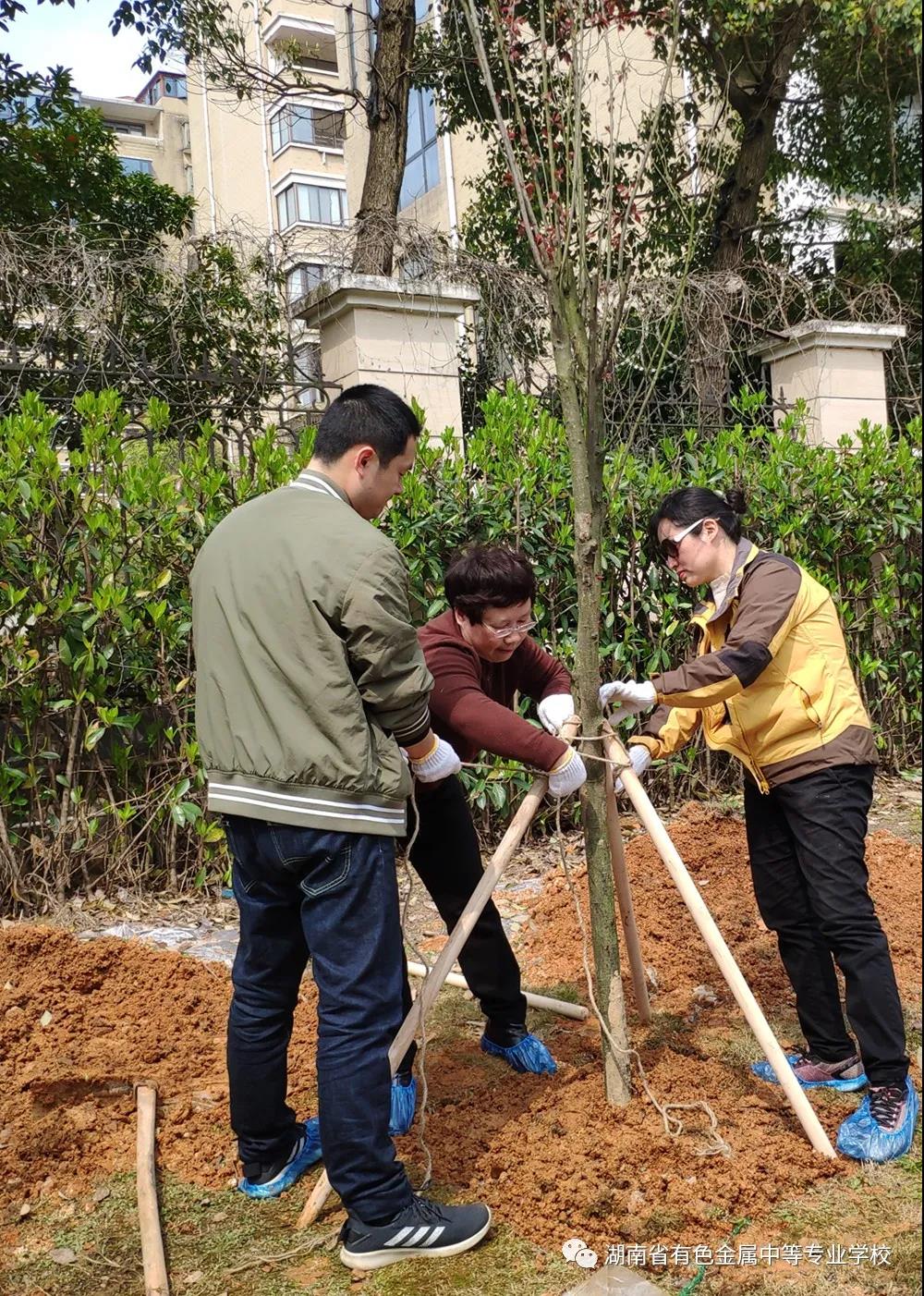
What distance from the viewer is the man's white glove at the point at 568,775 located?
2977 millimetres

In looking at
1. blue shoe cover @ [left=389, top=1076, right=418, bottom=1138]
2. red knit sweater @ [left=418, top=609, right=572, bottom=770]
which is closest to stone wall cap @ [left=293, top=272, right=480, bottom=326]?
red knit sweater @ [left=418, top=609, right=572, bottom=770]

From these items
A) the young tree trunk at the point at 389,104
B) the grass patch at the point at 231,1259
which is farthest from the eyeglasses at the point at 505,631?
the young tree trunk at the point at 389,104

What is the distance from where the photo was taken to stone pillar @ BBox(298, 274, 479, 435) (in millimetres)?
6574

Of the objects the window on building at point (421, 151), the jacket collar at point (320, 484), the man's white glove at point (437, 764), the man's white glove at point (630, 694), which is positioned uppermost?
the window on building at point (421, 151)

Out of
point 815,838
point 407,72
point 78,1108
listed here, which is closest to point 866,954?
point 815,838

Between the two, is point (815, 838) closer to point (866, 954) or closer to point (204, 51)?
point (866, 954)

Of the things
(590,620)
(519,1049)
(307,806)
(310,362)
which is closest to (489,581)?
(590,620)

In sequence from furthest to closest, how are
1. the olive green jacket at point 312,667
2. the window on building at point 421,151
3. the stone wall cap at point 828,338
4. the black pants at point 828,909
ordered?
1. the window on building at point 421,151
2. the stone wall cap at point 828,338
3. the black pants at point 828,909
4. the olive green jacket at point 312,667

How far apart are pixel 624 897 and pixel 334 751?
1.32 metres

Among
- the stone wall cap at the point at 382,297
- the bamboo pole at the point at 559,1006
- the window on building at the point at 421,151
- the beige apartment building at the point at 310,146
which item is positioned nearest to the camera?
the bamboo pole at the point at 559,1006

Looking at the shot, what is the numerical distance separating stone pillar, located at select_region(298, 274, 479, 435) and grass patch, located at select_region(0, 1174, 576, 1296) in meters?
4.87

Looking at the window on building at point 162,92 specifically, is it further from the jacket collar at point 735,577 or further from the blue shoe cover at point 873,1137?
the blue shoe cover at point 873,1137

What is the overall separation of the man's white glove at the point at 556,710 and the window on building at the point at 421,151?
1856cm

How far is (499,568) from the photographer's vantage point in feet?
10.3
